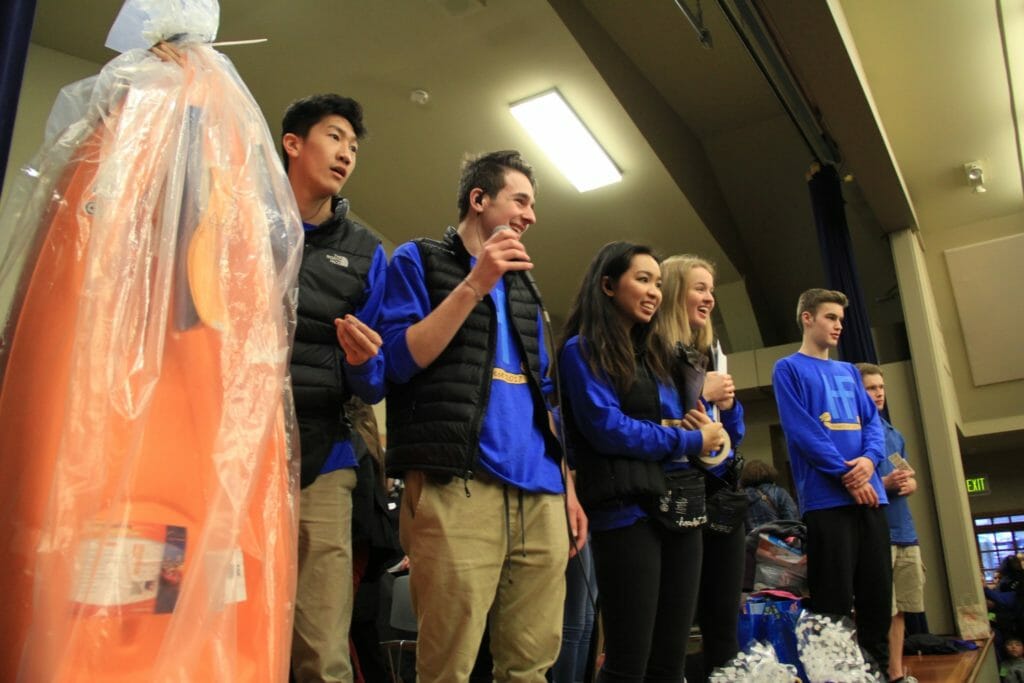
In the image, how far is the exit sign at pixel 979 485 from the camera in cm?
887

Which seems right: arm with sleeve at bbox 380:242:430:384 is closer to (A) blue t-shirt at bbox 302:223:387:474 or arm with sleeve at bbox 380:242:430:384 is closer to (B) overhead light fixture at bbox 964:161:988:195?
(A) blue t-shirt at bbox 302:223:387:474

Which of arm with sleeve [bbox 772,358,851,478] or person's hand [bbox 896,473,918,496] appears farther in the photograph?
person's hand [bbox 896,473,918,496]

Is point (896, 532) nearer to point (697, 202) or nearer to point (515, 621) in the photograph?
point (515, 621)

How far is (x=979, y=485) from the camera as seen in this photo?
29.2 ft

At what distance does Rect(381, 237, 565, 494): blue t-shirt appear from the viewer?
130 cm

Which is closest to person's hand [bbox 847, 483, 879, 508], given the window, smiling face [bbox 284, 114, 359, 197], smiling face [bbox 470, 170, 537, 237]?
smiling face [bbox 470, 170, 537, 237]

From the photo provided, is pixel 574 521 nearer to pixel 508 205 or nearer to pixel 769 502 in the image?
pixel 508 205

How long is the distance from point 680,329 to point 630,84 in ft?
10.3

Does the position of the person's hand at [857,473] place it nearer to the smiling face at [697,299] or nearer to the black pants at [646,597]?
the smiling face at [697,299]

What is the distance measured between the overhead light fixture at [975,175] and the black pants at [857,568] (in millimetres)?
4226

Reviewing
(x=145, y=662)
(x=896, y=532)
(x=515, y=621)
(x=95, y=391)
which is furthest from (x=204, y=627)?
(x=896, y=532)

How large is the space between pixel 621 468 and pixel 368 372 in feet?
2.02

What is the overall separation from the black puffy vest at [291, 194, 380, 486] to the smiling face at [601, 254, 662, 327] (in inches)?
24.8

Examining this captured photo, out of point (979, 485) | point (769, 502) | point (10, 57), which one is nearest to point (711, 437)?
point (10, 57)
